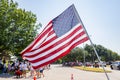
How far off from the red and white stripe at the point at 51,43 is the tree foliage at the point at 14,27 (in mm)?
38206

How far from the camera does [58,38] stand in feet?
31.4

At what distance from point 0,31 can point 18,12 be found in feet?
15.4

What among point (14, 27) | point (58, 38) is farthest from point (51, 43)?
point (14, 27)

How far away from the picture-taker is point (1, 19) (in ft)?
155

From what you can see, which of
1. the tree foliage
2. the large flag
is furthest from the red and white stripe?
the tree foliage

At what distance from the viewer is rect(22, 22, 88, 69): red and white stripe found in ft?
31.0

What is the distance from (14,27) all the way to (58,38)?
40.3 metres

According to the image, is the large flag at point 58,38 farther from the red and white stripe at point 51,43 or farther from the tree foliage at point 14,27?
the tree foliage at point 14,27

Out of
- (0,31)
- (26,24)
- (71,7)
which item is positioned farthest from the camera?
(26,24)

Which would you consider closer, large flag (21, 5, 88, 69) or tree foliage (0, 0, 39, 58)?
large flag (21, 5, 88, 69)

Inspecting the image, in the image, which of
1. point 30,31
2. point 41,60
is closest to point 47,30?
point 41,60

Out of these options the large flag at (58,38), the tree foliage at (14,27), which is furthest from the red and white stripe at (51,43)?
the tree foliage at (14,27)

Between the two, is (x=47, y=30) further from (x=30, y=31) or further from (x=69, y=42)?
(x=30, y=31)

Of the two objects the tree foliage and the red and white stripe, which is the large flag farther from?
the tree foliage
